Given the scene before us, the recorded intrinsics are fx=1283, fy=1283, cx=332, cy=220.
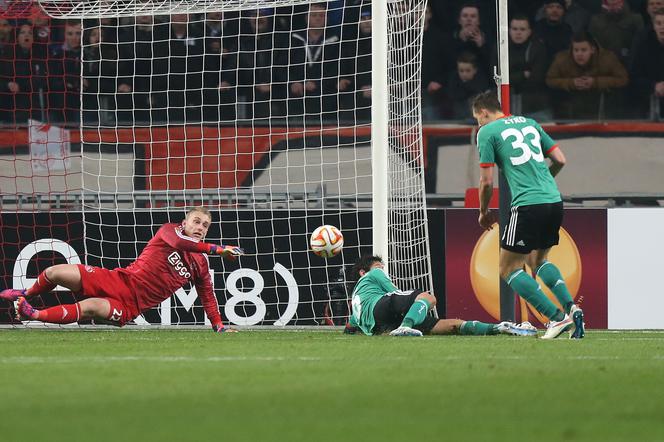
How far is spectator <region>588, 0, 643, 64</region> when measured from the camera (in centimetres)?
1515

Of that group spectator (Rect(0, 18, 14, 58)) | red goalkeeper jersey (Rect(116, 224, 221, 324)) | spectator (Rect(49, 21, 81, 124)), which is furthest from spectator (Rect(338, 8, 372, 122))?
red goalkeeper jersey (Rect(116, 224, 221, 324))

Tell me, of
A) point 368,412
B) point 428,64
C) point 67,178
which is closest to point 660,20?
point 428,64

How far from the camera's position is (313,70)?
14484 mm

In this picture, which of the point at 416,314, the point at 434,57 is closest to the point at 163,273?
the point at 416,314

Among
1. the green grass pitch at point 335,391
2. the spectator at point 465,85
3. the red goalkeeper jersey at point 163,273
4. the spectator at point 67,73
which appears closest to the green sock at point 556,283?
the green grass pitch at point 335,391

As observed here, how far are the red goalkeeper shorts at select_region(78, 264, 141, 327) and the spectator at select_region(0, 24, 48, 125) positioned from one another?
16.0 ft

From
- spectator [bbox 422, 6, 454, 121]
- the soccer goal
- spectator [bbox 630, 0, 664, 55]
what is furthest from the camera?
spectator [bbox 422, 6, 454, 121]

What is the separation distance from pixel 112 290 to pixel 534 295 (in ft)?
11.0

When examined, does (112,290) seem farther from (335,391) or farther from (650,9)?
(650,9)

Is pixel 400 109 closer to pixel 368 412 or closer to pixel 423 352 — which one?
pixel 423 352

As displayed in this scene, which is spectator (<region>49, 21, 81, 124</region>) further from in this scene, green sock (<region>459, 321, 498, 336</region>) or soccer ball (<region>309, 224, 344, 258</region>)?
green sock (<region>459, 321, 498, 336</region>)

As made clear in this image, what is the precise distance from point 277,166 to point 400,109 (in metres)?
2.17

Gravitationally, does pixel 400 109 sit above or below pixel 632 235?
above

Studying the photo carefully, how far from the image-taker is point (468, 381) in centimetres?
538
